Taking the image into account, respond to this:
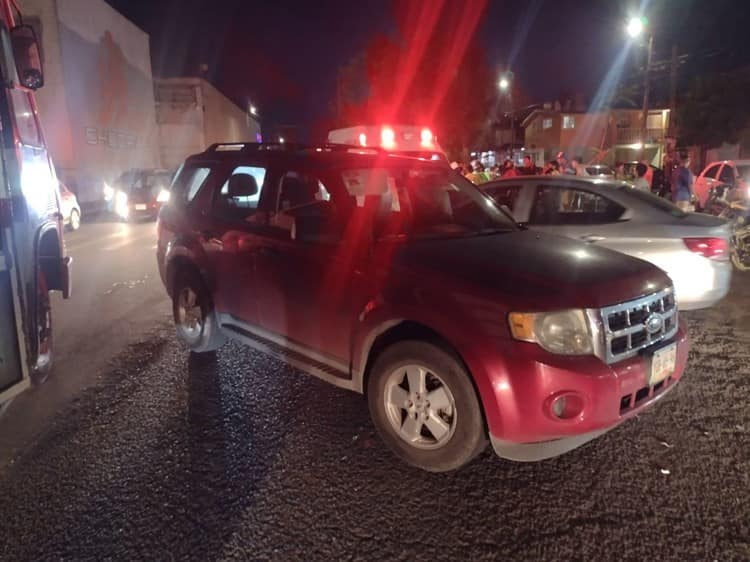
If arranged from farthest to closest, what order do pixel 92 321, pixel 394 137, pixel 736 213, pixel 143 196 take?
1. pixel 143 196
2. pixel 394 137
3. pixel 736 213
4. pixel 92 321

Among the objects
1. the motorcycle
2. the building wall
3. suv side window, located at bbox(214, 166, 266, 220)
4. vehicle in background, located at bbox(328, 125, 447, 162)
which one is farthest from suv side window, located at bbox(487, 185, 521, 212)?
the building wall

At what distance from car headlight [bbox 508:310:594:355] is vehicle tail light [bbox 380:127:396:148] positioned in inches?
353

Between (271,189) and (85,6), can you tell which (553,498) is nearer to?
(271,189)

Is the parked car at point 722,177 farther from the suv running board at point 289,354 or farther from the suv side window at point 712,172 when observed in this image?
the suv running board at point 289,354

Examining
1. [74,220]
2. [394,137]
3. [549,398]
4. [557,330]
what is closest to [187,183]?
[557,330]

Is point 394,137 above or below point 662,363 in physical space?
above

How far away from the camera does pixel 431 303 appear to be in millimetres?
3051

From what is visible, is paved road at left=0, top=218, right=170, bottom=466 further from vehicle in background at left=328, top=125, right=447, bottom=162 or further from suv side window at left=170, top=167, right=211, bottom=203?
vehicle in background at left=328, top=125, right=447, bottom=162

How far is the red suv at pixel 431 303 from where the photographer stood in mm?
2834

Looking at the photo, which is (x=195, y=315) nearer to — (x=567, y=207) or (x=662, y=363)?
(x=662, y=363)

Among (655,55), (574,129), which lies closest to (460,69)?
(655,55)

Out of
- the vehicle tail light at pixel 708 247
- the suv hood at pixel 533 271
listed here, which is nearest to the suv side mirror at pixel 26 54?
the suv hood at pixel 533 271

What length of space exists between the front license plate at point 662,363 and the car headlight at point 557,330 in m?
0.48

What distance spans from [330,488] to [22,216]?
2.60m
